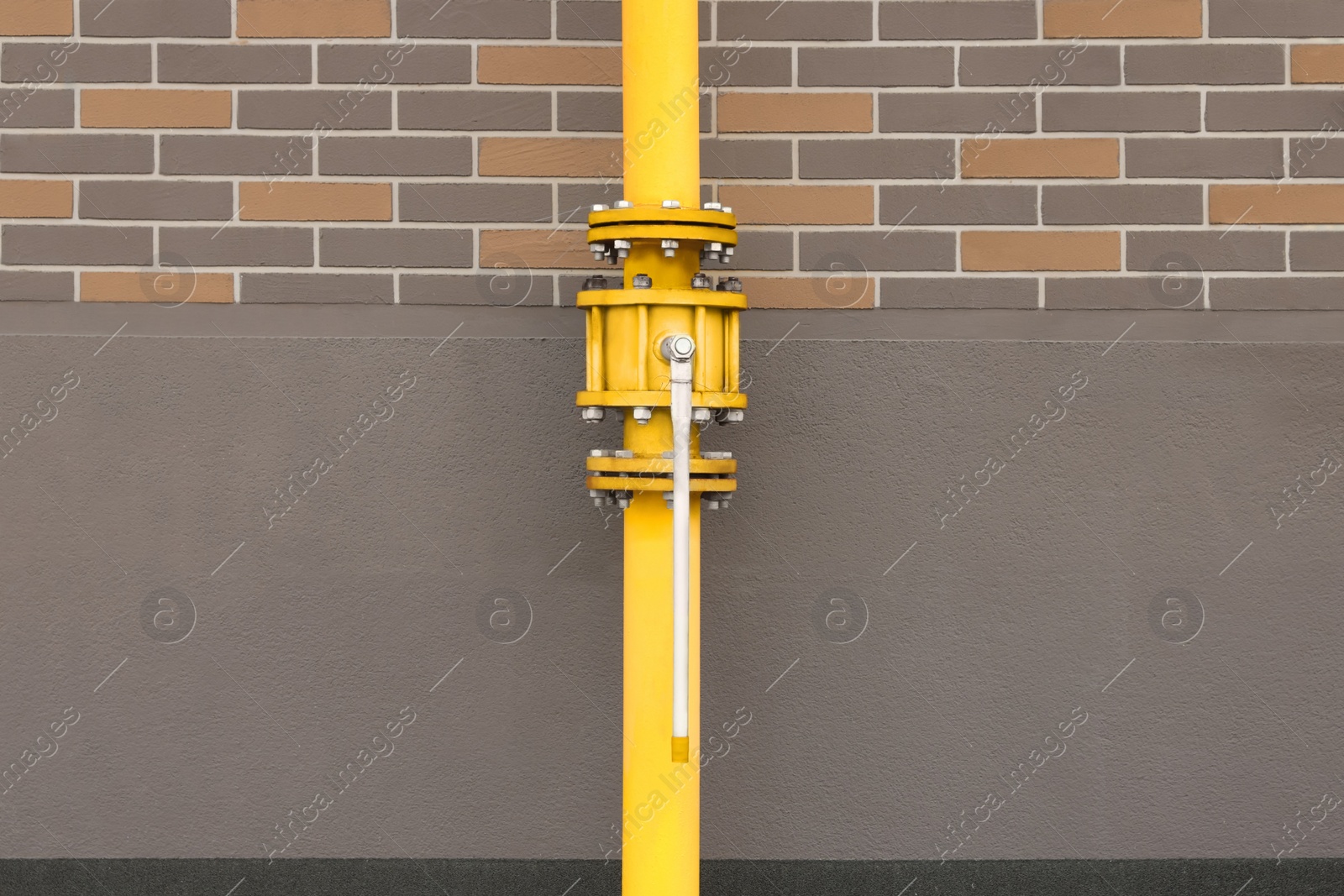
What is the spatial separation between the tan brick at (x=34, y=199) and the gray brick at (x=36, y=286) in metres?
0.18

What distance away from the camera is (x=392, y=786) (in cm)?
360

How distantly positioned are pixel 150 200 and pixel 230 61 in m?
0.51

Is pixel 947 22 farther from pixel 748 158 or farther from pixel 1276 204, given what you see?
pixel 1276 204

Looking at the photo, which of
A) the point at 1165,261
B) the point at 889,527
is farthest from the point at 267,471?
the point at 1165,261

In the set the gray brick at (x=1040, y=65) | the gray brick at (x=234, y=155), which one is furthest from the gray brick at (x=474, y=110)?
the gray brick at (x=1040, y=65)

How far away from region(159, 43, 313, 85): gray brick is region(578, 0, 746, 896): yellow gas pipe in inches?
47.9

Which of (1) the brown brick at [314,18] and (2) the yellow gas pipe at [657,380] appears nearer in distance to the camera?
(2) the yellow gas pipe at [657,380]

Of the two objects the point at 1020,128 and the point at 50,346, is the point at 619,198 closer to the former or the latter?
the point at 1020,128

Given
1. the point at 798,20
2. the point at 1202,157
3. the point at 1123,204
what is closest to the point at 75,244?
the point at 798,20

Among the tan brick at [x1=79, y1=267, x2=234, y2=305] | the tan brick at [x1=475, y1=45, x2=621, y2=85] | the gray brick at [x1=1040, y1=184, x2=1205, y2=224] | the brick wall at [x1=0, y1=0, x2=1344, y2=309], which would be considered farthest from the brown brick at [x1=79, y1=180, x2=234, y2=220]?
the gray brick at [x1=1040, y1=184, x2=1205, y2=224]

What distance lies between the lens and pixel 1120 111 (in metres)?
3.64

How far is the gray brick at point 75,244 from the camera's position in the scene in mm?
3605

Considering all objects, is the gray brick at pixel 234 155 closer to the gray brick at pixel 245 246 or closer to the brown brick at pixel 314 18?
the gray brick at pixel 245 246

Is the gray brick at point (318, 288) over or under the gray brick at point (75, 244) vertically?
under
